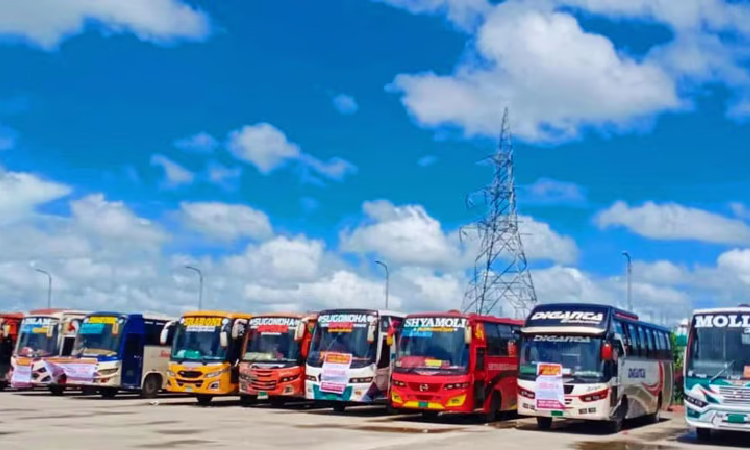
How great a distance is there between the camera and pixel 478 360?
24328 millimetres

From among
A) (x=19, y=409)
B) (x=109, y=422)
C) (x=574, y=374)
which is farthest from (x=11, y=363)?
(x=574, y=374)

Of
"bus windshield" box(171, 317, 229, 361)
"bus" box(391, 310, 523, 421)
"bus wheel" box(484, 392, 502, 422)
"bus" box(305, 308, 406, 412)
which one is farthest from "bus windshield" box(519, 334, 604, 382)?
"bus windshield" box(171, 317, 229, 361)

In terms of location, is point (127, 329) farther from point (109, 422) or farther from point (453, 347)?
point (453, 347)

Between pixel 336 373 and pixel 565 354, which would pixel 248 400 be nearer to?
pixel 336 373

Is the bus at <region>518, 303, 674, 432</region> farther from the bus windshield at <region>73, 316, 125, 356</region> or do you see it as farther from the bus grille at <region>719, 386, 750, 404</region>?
the bus windshield at <region>73, 316, 125, 356</region>

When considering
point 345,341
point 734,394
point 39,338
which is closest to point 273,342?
point 345,341

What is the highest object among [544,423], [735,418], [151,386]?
[735,418]

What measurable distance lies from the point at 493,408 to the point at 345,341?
476 cm

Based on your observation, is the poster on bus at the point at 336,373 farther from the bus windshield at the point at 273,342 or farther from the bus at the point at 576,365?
the bus at the point at 576,365

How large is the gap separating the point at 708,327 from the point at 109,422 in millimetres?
14190

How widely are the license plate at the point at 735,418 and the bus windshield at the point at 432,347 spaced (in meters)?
6.99

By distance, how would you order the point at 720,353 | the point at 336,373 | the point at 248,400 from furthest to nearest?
the point at 248,400
the point at 336,373
the point at 720,353

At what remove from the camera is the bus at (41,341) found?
32500 millimetres

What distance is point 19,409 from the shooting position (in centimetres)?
2544
